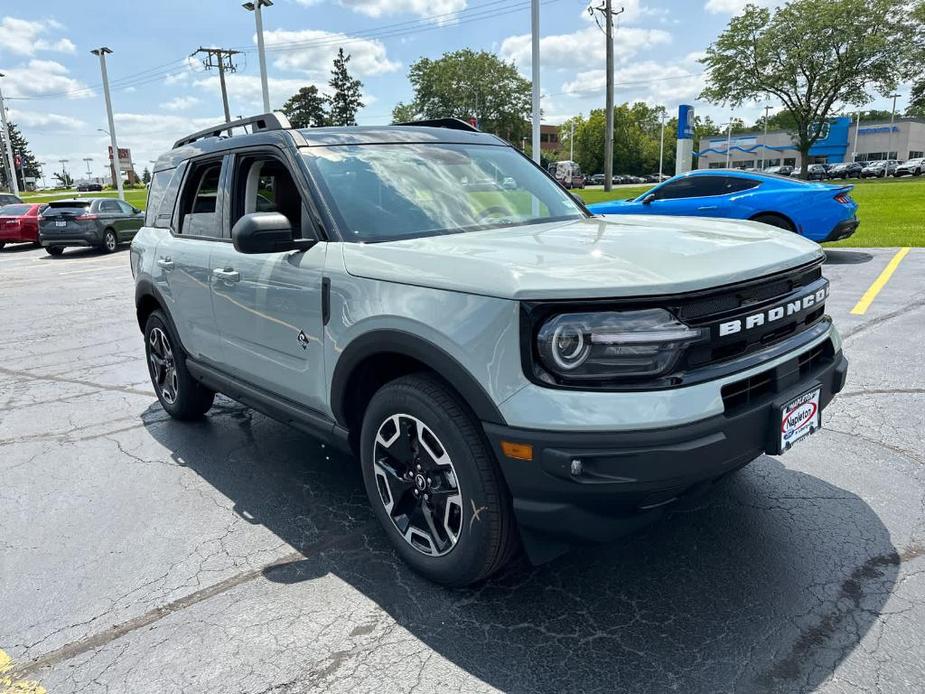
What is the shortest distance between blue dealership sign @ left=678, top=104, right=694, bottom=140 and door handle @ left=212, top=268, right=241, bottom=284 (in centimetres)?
1874

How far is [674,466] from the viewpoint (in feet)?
6.95

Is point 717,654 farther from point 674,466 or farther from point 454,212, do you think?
point 454,212

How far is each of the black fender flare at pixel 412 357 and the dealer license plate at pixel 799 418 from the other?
103 cm

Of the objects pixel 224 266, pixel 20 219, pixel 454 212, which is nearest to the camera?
pixel 454 212

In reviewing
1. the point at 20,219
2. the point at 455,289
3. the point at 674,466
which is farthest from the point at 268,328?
the point at 20,219

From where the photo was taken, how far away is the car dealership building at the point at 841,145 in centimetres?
8381

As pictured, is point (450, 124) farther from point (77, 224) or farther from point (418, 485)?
point (77, 224)

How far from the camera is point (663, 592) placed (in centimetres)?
270

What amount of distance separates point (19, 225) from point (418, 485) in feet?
72.4

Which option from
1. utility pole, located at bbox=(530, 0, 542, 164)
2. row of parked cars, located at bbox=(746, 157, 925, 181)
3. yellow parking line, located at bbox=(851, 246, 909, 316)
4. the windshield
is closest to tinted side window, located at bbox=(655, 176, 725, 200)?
yellow parking line, located at bbox=(851, 246, 909, 316)

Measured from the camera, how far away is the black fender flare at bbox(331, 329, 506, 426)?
2.33 meters

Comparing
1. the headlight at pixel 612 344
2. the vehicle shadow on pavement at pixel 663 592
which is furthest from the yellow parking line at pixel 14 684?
the headlight at pixel 612 344

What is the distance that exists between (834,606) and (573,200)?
2.48 meters

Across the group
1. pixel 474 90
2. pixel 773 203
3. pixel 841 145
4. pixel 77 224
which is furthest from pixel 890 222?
pixel 841 145
